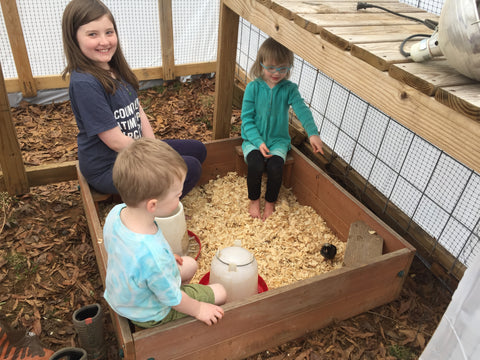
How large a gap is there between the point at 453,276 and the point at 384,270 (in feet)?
1.62

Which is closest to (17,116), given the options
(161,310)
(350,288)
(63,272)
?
(63,272)

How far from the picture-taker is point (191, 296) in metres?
1.66

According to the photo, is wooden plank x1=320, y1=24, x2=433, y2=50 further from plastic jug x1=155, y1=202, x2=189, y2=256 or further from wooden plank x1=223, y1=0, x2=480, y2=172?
plastic jug x1=155, y1=202, x2=189, y2=256

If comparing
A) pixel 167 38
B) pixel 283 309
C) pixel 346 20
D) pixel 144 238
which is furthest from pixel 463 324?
pixel 167 38

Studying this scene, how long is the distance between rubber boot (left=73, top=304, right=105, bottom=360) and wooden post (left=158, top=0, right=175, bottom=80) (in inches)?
106

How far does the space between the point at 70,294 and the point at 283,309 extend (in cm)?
110

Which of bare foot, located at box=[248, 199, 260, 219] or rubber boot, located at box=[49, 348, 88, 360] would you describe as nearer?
rubber boot, located at box=[49, 348, 88, 360]

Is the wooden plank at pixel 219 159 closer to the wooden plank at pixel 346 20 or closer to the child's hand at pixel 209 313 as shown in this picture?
the wooden plank at pixel 346 20

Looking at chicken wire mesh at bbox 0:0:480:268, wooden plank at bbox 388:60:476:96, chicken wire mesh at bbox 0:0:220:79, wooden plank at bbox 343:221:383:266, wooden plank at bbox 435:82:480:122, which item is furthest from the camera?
chicken wire mesh at bbox 0:0:220:79

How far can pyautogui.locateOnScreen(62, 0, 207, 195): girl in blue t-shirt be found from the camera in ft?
6.53

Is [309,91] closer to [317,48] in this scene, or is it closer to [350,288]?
[317,48]

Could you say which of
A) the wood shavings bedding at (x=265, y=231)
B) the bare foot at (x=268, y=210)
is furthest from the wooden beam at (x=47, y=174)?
the bare foot at (x=268, y=210)

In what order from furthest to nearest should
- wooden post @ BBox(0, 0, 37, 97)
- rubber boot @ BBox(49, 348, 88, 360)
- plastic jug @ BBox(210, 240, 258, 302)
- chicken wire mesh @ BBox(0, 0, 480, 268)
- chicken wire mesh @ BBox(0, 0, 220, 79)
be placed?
chicken wire mesh @ BBox(0, 0, 220, 79)
wooden post @ BBox(0, 0, 37, 97)
chicken wire mesh @ BBox(0, 0, 480, 268)
plastic jug @ BBox(210, 240, 258, 302)
rubber boot @ BBox(49, 348, 88, 360)

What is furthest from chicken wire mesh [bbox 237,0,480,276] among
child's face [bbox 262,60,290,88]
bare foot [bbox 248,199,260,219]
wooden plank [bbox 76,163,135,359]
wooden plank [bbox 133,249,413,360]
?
wooden plank [bbox 76,163,135,359]
